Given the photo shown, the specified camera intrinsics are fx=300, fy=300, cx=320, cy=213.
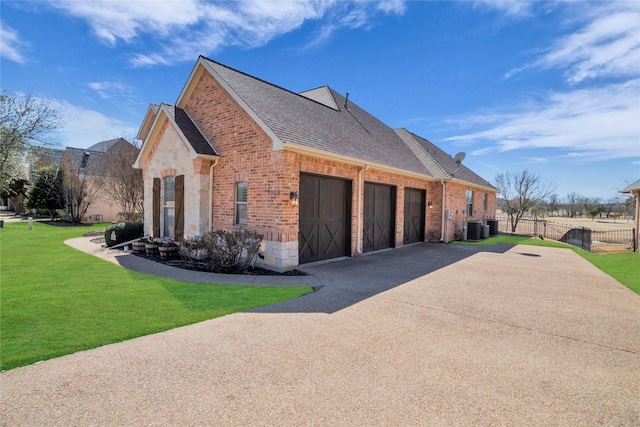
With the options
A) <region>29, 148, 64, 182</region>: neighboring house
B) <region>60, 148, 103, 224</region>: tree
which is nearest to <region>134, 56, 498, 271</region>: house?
<region>29, 148, 64, 182</region>: neighboring house

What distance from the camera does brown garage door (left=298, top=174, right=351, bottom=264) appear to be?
369 inches

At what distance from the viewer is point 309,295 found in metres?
6.31

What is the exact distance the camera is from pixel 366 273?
27.8 feet

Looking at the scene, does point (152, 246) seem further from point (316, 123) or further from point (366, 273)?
point (366, 273)

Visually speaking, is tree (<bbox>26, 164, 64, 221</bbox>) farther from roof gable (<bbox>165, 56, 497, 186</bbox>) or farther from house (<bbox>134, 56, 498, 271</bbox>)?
house (<bbox>134, 56, 498, 271</bbox>)

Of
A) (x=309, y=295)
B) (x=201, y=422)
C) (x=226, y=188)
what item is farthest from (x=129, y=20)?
(x=201, y=422)

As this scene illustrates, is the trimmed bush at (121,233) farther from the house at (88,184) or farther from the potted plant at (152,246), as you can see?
the house at (88,184)

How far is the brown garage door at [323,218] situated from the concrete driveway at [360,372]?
13.1 ft

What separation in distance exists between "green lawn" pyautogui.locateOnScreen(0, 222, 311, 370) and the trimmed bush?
12.3 ft

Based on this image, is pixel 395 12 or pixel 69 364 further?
pixel 395 12

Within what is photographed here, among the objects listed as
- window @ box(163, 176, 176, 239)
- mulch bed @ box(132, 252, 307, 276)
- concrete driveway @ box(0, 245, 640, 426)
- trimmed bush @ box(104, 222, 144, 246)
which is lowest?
concrete driveway @ box(0, 245, 640, 426)

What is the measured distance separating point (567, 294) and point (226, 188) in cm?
958

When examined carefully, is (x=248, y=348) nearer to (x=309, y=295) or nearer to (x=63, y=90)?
(x=309, y=295)

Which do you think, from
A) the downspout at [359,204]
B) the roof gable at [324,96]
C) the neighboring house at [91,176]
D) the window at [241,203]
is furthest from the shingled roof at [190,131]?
the neighboring house at [91,176]
